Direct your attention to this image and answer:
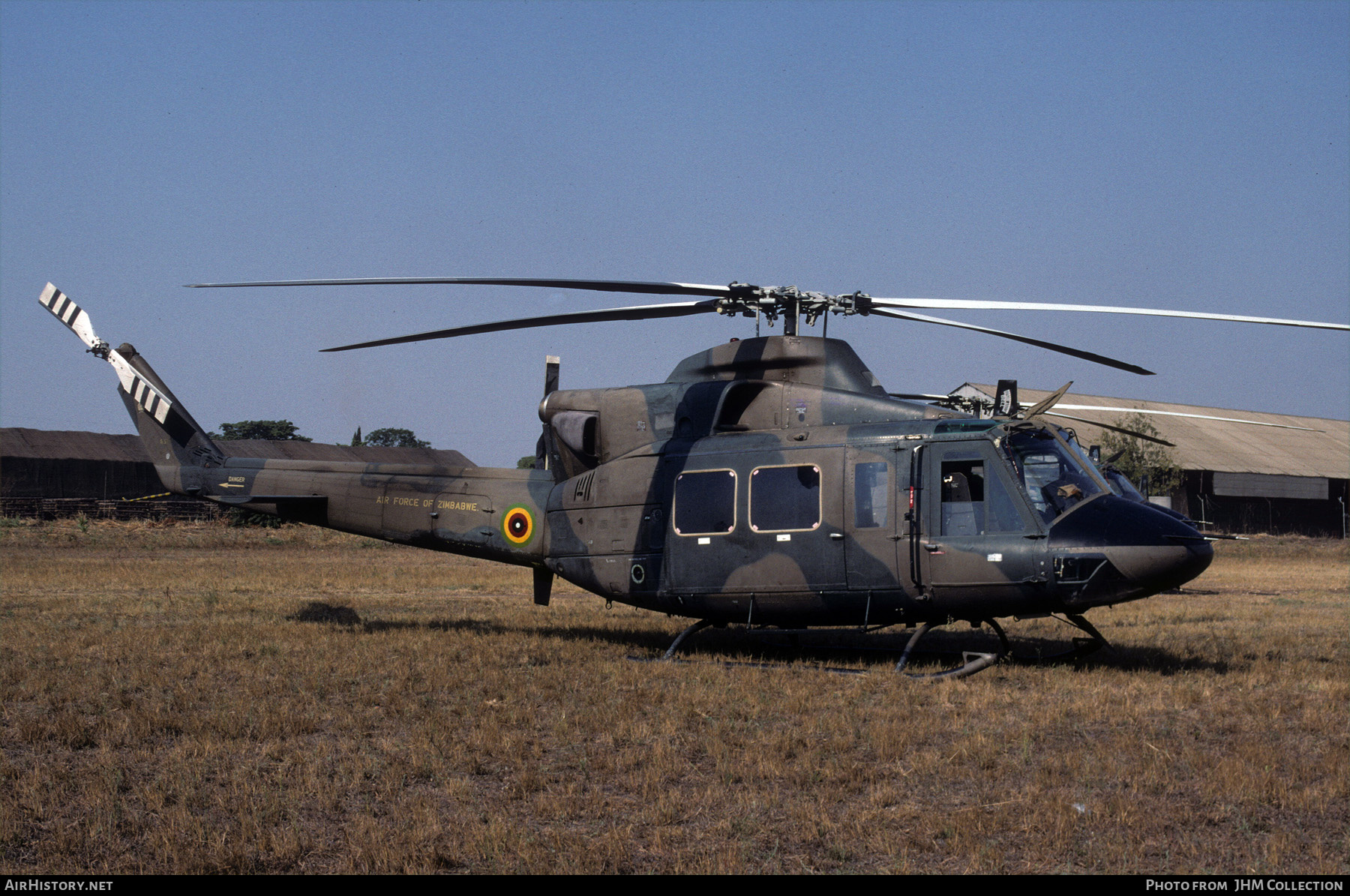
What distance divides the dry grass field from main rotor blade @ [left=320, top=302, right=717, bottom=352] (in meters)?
3.57

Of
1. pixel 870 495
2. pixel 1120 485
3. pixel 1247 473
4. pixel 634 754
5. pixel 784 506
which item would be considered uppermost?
pixel 1247 473

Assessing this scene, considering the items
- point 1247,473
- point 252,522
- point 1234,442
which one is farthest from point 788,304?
point 1234,442

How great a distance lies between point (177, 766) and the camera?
23.4 feet

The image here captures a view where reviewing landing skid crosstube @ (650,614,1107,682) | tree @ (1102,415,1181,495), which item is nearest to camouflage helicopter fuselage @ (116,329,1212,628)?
landing skid crosstube @ (650,614,1107,682)

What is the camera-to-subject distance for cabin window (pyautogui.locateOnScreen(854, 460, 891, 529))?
36.5 feet

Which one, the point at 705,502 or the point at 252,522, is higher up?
the point at 705,502

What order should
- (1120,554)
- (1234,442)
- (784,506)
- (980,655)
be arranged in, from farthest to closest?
(1234,442), (784,506), (980,655), (1120,554)

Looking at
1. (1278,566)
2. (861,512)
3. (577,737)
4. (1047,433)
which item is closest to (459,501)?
(861,512)

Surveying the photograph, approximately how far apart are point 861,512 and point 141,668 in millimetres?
7666

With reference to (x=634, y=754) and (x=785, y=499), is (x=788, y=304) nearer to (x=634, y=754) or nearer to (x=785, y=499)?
(x=785, y=499)

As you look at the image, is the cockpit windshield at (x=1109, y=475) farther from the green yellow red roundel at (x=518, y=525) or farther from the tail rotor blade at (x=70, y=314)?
the tail rotor blade at (x=70, y=314)

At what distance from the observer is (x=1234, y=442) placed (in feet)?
193

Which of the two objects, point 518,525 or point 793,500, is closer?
point 793,500

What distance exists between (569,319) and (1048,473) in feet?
17.4
